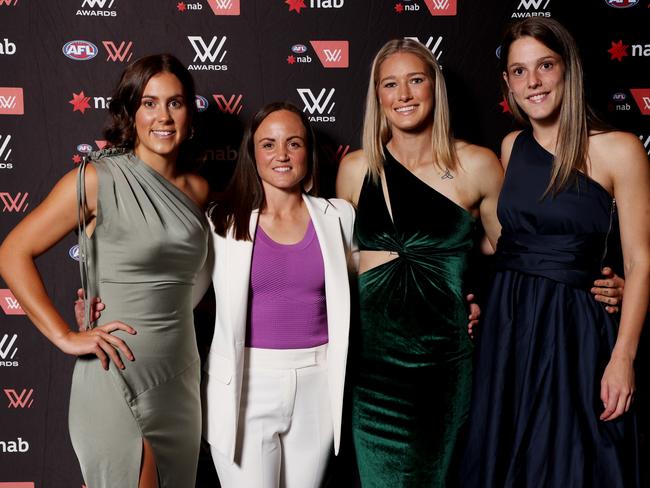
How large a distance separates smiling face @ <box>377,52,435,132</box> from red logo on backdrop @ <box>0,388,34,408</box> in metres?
1.96

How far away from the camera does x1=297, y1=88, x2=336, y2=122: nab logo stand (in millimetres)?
2680

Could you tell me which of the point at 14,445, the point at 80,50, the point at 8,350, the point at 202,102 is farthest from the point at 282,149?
the point at 14,445

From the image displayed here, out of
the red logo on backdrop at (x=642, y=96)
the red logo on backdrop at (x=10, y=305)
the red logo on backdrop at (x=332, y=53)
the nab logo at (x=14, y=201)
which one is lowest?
the red logo on backdrop at (x=10, y=305)

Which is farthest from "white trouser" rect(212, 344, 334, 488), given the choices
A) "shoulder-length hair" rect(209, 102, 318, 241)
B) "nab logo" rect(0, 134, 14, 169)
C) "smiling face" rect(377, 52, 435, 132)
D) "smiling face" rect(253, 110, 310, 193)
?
"nab logo" rect(0, 134, 14, 169)

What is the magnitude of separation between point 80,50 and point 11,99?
362 mm

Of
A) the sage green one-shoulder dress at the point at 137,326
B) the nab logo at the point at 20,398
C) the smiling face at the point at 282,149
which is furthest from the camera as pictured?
the nab logo at the point at 20,398

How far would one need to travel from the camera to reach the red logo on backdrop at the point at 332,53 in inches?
105

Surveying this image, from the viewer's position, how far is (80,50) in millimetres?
2611

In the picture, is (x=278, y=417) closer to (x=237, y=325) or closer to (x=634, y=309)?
(x=237, y=325)

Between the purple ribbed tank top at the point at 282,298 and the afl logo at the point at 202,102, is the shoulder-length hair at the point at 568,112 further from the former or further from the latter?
the afl logo at the point at 202,102

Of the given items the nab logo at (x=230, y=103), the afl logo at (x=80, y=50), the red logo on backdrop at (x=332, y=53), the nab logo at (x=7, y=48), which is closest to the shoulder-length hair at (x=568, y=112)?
the red logo on backdrop at (x=332, y=53)

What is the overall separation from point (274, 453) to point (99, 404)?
0.57m

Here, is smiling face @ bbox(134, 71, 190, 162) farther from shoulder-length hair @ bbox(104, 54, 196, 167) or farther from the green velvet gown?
the green velvet gown

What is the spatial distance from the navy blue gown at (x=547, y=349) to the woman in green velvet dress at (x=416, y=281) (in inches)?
6.7
